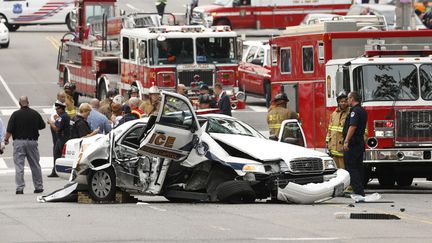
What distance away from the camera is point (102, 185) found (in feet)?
68.3

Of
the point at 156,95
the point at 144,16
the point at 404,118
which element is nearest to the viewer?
the point at 404,118

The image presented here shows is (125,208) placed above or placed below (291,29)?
below

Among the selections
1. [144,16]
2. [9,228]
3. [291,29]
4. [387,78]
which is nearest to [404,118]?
[387,78]

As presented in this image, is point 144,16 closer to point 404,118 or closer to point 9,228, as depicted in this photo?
point 404,118

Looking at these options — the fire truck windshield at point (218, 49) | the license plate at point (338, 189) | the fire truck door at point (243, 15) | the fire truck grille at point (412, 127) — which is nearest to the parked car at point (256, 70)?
the fire truck windshield at point (218, 49)

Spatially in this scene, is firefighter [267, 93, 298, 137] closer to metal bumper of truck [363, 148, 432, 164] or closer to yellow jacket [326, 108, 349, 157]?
yellow jacket [326, 108, 349, 157]

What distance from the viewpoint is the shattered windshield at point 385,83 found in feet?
76.5

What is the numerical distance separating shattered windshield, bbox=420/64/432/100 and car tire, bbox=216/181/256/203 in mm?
4596

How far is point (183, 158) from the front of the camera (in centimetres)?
2006

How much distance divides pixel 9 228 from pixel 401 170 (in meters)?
8.69

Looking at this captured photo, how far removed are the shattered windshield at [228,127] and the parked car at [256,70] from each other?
1818 centimetres

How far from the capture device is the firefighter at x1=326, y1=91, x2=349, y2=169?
22250 millimetres

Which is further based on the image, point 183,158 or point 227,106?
point 227,106

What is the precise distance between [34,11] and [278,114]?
38.9 metres
